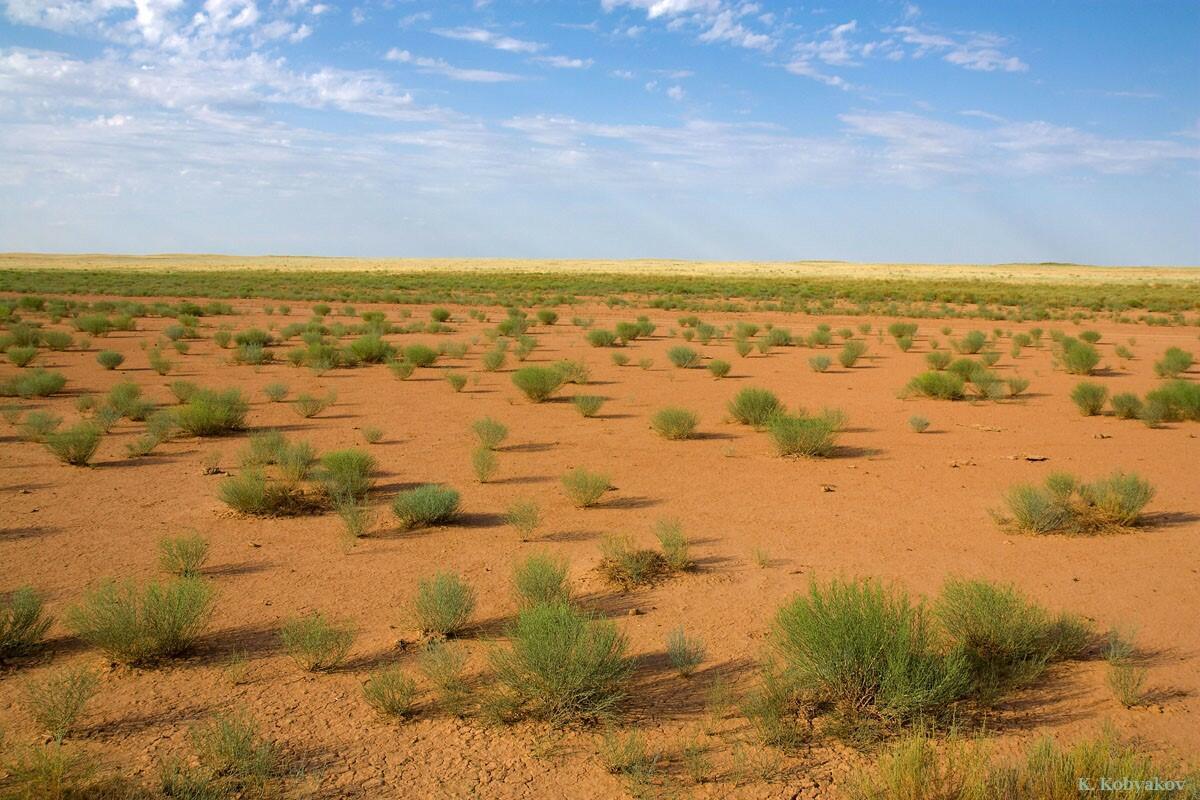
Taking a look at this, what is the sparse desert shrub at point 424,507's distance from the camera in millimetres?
9430

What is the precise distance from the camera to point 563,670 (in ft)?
17.8

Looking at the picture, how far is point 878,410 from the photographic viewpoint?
57.3ft

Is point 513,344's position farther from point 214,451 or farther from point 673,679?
point 673,679

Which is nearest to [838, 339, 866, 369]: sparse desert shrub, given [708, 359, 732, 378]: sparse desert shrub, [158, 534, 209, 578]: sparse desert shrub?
[708, 359, 732, 378]: sparse desert shrub

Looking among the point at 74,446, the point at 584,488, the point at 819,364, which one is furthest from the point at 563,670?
the point at 819,364

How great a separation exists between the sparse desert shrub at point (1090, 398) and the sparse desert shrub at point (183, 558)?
16154 mm

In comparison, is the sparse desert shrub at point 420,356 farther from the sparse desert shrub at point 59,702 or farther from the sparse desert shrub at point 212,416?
the sparse desert shrub at point 59,702

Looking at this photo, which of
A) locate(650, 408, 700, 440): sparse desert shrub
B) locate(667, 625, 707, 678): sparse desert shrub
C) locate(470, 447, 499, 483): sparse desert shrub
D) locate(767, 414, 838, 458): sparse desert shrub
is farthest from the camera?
locate(650, 408, 700, 440): sparse desert shrub

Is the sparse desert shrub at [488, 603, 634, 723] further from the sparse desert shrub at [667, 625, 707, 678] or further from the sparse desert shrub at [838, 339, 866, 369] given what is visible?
the sparse desert shrub at [838, 339, 866, 369]

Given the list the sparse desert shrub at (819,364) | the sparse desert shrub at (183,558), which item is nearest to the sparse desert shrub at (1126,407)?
the sparse desert shrub at (819,364)

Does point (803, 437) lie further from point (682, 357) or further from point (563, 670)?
point (682, 357)

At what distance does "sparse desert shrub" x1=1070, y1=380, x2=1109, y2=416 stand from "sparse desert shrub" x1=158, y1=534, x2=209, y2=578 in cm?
1615

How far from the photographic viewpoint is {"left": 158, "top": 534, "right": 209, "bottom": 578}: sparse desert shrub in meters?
7.89

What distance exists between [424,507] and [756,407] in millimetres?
8016
